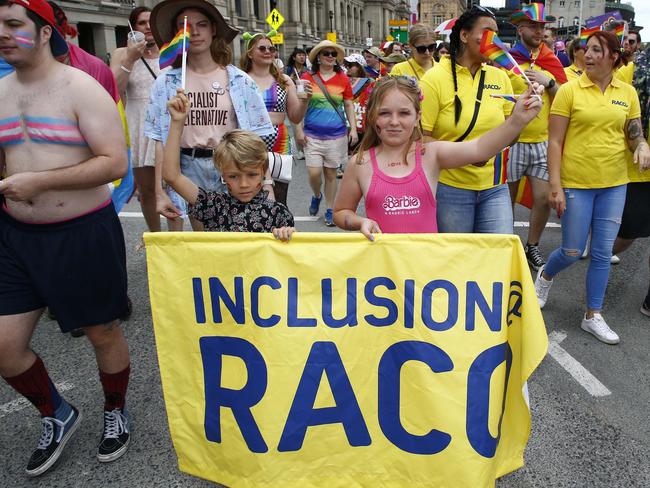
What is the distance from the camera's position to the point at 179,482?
245 cm

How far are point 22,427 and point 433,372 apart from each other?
7.17 ft

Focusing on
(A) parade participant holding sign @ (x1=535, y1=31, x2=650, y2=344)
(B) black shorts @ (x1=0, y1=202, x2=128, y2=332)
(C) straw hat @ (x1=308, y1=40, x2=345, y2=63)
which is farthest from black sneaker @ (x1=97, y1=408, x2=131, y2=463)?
(C) straw hat @ (x1=308, y1=40, x2=345, y2=63)

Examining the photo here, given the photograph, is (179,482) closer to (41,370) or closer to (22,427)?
(41,370)

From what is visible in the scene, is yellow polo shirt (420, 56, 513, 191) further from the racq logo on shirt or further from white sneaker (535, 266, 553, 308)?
white sneaker (535, 266, 553, 308)

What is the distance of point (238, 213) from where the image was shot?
265 centimetres

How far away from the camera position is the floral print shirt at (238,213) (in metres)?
2.63

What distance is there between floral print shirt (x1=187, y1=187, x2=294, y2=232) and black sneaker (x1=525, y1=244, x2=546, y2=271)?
10.5ft

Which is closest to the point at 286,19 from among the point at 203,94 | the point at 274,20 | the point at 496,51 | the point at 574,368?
the point at 274,20

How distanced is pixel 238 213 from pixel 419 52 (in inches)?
168

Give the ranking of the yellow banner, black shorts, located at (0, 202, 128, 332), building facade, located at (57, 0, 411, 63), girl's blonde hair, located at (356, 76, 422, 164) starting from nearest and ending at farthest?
the yellow banner
black shorts, located at (0, 202, 128, 332)
girl's blonde hair, located at (356, 76, 422, 164)
building facade, located at (57, 0, 411, 63)

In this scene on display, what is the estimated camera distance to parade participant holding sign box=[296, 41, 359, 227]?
6.50 metres

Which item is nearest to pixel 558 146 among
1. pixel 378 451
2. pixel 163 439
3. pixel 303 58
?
pixel 378 451

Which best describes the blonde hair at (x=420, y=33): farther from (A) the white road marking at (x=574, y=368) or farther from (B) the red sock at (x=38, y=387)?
(B) the red sock at (x=38, y=387)

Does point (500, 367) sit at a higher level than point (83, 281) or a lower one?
lower
